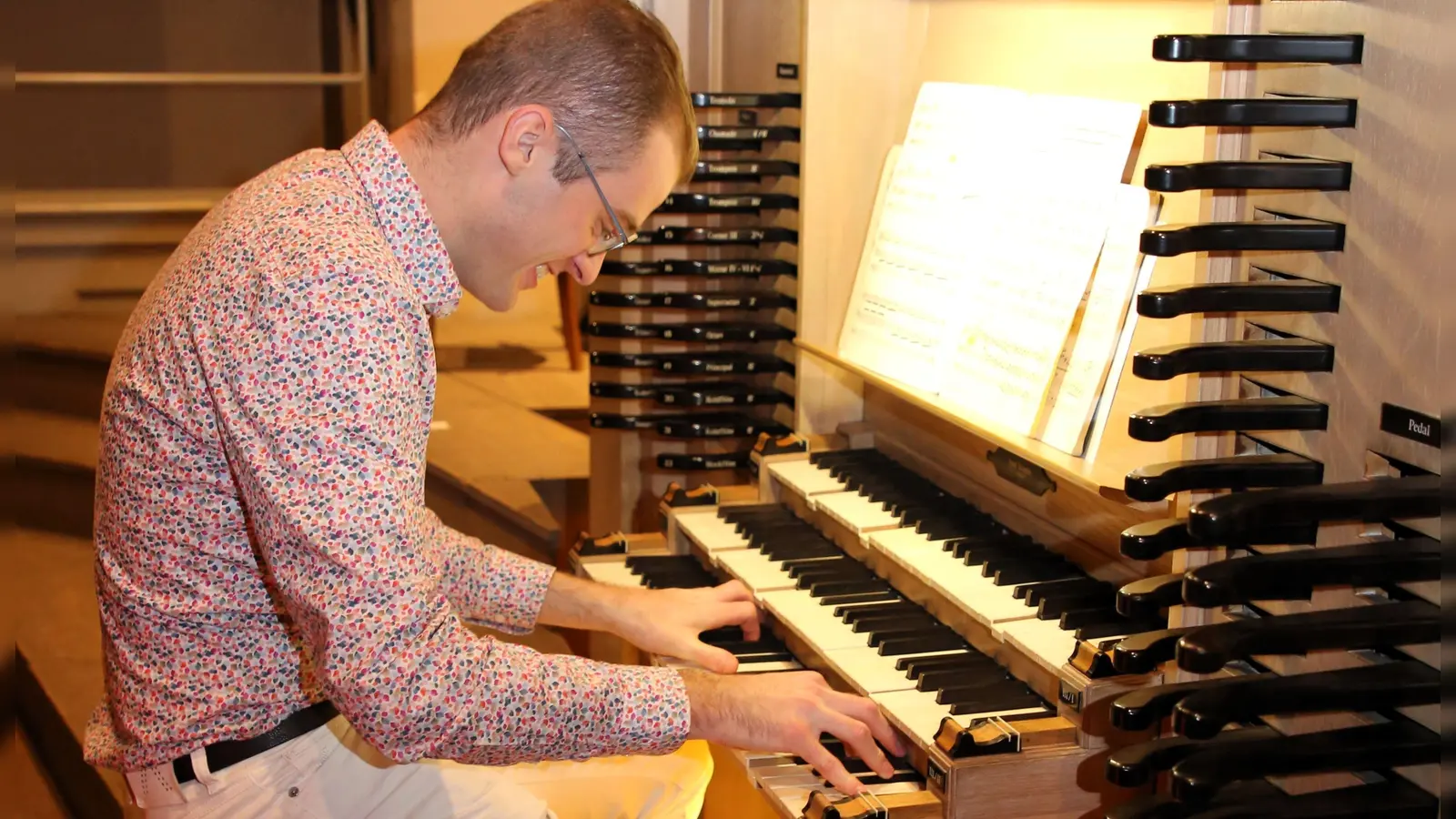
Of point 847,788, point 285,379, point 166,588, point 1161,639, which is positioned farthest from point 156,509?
point 1161,639

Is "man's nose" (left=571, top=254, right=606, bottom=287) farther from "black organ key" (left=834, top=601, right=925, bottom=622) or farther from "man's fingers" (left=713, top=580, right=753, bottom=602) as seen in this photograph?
"black organ key" (left=834, top=601, right=925, bottom=622)

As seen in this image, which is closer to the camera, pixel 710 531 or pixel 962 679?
pixel 962 679

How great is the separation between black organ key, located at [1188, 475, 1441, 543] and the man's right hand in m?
0.45

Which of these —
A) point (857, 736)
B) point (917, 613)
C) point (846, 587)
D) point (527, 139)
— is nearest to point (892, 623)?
point (917, 613)

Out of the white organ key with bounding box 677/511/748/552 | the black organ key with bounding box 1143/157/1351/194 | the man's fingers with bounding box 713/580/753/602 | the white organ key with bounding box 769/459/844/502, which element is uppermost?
the black organ key with bounding box 1143/157/1351/194

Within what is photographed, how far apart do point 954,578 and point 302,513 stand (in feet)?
3.60

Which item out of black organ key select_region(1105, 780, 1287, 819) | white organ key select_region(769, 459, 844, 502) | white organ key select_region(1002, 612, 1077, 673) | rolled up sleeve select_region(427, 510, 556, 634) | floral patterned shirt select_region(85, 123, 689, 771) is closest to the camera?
floral patterned shirt select_region(85, 123, 689, 771)

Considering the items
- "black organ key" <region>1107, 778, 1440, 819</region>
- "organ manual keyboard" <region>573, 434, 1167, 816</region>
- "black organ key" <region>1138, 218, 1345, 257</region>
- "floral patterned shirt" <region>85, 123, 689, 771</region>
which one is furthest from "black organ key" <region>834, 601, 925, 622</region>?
"black organ key" <region>1138, 218, 1345, 257</region>

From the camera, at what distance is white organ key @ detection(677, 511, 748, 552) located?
2525 mm

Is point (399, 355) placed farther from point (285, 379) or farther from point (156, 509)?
point (156, 509)

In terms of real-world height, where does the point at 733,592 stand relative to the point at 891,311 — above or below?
below

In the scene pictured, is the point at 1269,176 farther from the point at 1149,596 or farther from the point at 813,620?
the point at 813,620

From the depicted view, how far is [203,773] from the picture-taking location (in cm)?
160

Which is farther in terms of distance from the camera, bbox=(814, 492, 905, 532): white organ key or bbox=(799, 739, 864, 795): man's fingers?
bbox=(814, 492, 905, 532): white organ key
